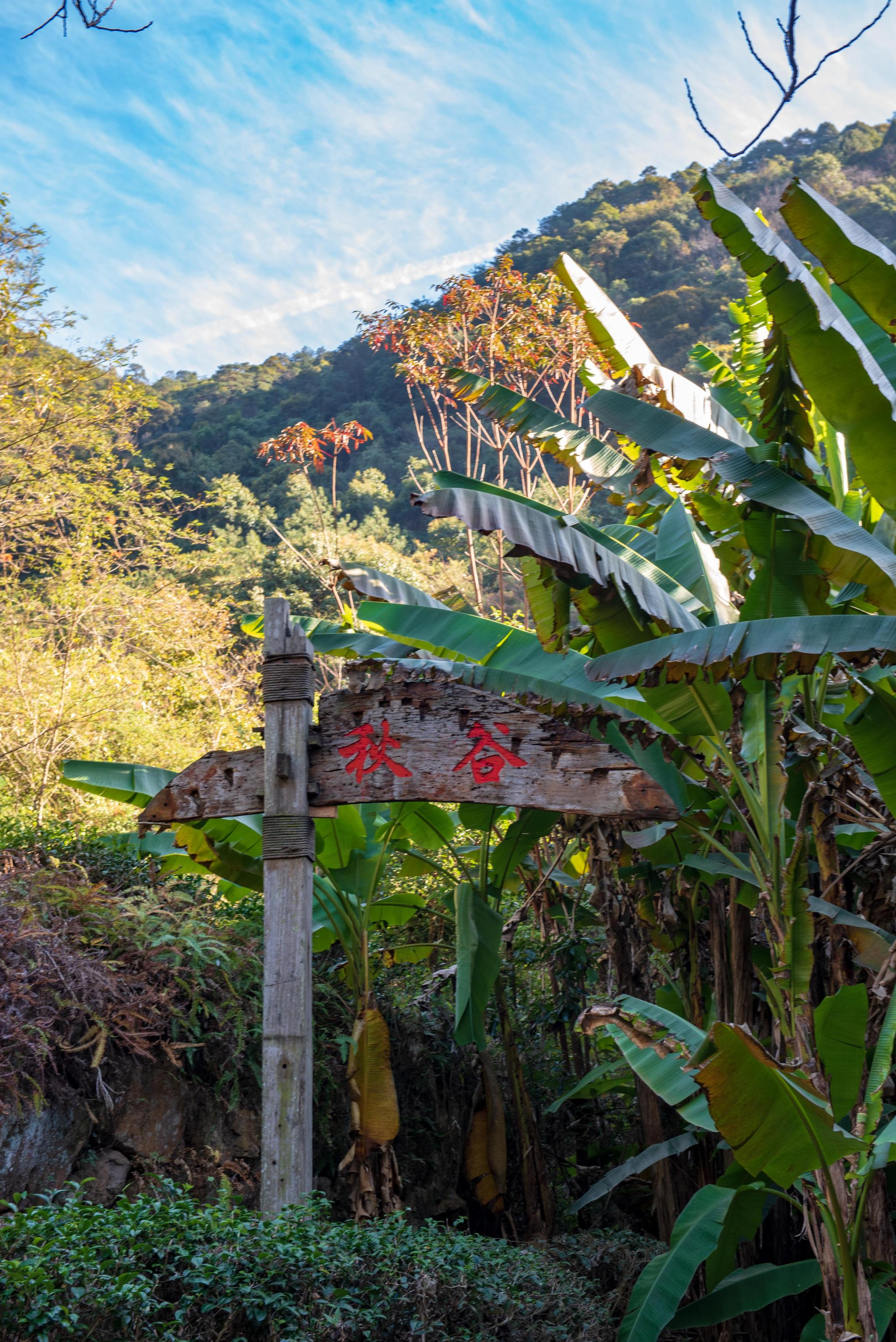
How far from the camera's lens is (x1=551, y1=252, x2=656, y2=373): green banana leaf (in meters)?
5.31

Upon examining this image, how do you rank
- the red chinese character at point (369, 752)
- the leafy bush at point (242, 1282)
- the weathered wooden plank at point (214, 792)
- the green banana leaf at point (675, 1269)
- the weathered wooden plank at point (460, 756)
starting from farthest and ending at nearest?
the weathered wooden plank at point (214, 792), the red chinese character at point (369, 752), the weathered wooden plank at point (460, 756), the green banana leaf at point (675, 1269), the leafy bush at point (242, 1282)

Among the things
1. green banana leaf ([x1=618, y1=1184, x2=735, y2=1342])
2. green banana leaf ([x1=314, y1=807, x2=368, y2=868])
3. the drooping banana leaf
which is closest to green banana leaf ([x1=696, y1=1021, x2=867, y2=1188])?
green banana leaf ([x1=618, y1=1184, x2=735, y2=1342])

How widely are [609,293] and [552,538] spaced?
88.5 feet

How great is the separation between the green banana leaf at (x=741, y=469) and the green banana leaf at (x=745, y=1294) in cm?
279

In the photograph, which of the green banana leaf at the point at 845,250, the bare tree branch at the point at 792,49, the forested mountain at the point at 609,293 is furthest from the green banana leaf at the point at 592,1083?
the forested mountain at the point at 609,293

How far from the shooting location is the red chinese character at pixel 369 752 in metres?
4.76

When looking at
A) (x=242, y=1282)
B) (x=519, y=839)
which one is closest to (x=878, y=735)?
(x=519, y=839)

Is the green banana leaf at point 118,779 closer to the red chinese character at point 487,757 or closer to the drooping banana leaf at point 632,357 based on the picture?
the red chinese character at point 487,757

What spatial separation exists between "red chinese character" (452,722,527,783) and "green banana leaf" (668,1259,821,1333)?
2.25 metres

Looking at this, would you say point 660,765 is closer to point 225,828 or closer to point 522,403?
point 522,403

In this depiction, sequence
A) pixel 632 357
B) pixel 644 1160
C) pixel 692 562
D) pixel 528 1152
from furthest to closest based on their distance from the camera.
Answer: pixel 528 1152 → pixel 632 357 → pixel 644 1160 → pixel 692 562

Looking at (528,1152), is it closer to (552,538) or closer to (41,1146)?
→ (41,1146)

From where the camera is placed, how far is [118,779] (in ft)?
17.8

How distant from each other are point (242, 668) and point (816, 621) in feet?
37.3
